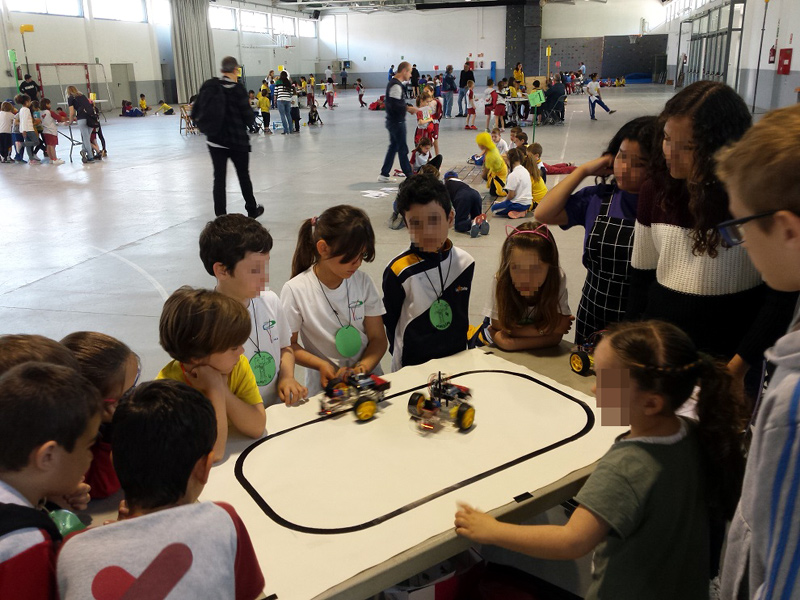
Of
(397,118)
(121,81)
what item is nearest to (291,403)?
(397,118)

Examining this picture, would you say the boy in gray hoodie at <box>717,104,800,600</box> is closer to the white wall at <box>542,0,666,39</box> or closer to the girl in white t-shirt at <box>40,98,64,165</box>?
the girl in white t-shirt at <box>40,98,64,165</box>

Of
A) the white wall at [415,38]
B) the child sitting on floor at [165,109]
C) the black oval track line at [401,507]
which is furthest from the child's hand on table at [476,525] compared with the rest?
the white wall at [415,38]

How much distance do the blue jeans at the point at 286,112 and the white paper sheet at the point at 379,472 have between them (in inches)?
595

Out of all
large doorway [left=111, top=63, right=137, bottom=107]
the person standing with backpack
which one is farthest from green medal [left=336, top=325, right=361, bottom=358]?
large doorway [left=111, top=63, right=137, bottom=107]

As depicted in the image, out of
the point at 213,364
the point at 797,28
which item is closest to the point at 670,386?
the point at 213,364

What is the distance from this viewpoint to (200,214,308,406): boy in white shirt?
7.16 ft

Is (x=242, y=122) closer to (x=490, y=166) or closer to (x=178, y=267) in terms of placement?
(x=178, y=267)

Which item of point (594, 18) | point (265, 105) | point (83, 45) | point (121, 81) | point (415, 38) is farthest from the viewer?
point (415, 38)

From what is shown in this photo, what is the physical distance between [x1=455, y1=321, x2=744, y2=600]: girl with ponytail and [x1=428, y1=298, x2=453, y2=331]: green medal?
1099mm

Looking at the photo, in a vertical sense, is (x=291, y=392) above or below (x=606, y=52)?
below

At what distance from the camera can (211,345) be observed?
5.43 feet

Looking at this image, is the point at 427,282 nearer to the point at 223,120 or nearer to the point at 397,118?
the point at 223,120

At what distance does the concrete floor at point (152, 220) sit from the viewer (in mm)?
4789

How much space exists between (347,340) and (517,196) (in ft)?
17.2
